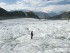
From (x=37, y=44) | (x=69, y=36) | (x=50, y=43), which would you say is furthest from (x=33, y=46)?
(x=69, y=36)

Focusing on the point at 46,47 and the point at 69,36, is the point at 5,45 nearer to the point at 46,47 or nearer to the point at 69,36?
the point at 46,47

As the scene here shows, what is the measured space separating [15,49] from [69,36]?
34.5 ft

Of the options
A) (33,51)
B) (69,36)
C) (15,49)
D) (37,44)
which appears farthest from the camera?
(69,36)

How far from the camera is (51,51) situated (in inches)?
783

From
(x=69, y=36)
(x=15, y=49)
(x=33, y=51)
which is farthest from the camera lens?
(x=69, y=36)

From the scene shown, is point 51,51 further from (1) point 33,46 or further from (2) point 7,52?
(2) point 7,52

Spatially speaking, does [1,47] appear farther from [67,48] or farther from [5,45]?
[67,48]

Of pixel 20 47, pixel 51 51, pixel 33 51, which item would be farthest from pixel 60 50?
pixel 20 47

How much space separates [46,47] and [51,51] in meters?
1.79

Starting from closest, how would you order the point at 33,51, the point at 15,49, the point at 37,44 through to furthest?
the point at 33,51, the point at 15,49, the point at 37,44

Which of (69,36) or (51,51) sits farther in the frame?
(69,36)

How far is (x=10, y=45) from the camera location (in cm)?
2325

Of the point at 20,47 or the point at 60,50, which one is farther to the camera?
the point at 20,47

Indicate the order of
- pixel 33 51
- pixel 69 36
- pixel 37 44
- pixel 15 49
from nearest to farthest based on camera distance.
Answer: pixel 33 51
pixel 15 49
pixel 37 44
pixel 69 36
